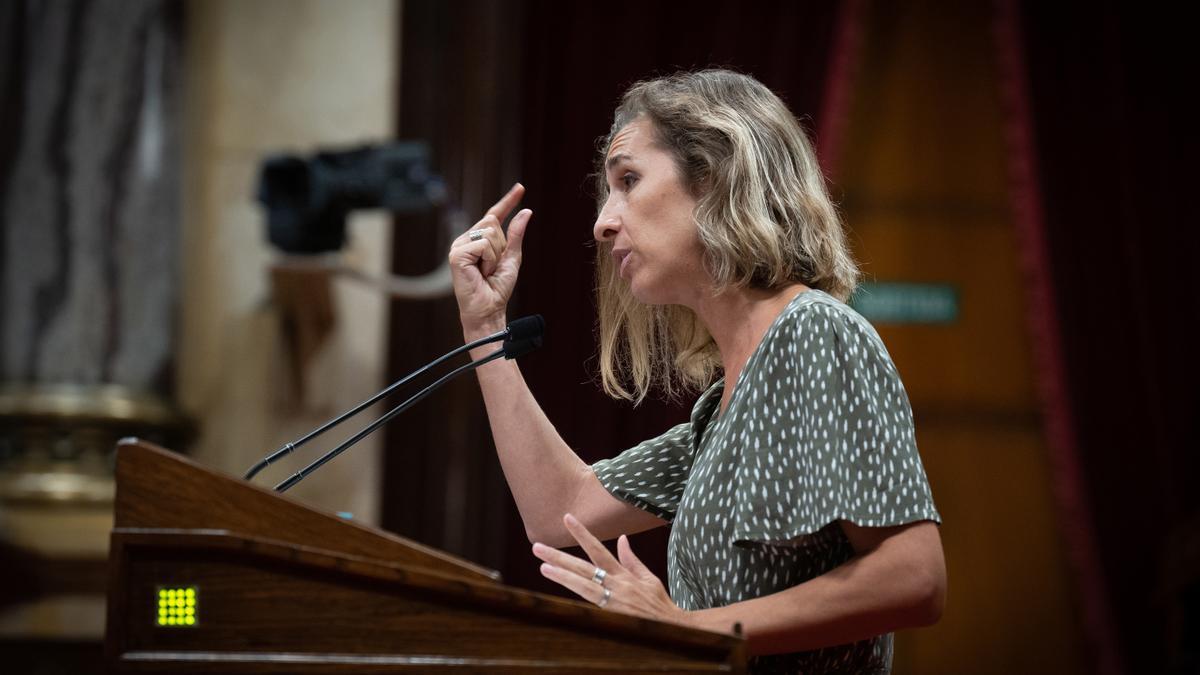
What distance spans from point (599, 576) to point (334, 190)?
2.02 metres

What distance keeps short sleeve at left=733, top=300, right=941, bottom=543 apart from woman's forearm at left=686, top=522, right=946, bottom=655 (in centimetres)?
3

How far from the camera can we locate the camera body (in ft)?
9.57

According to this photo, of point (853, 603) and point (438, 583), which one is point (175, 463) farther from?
point (853, 603)

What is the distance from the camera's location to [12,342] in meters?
2.96

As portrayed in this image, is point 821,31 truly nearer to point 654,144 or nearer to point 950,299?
point 950,299

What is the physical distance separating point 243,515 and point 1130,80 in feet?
12.9

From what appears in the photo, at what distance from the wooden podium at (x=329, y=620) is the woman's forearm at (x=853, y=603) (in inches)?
6.1

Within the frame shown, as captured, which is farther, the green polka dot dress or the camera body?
the camera body

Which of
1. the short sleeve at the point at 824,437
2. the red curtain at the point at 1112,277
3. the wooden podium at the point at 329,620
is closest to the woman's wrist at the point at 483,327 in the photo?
the short sleeve at the point at 824,437

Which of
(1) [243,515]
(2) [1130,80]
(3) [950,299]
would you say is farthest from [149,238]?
(2) [1130,80]

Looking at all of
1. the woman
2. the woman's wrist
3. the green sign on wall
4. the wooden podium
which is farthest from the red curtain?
the wooden podium

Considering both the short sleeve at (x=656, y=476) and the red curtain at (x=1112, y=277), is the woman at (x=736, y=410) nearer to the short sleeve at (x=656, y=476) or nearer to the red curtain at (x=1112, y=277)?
the short sleeve at (x=656, y=476)

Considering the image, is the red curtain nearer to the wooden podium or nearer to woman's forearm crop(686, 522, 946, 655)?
woman's forearm crop(686, 522, 946, 655)

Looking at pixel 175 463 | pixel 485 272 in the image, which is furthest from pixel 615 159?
pixel 175 463
